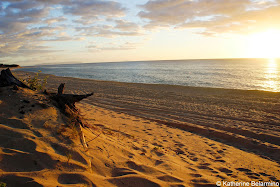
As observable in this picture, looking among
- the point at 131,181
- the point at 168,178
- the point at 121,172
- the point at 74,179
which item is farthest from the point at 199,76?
the point at 74,179

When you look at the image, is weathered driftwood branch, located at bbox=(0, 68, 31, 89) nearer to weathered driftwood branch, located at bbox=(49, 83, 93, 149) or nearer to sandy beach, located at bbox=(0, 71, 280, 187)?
sandy beach, located at bbox=(0, 71, 280, 187)

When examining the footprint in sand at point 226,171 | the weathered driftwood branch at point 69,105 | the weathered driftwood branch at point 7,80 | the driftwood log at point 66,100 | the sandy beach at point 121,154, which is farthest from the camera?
the weathered driftwood branch at point 7,80

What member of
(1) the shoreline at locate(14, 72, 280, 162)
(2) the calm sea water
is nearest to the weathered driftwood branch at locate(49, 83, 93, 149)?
(1) the shoreline at locate(14, 72, 280, 162)

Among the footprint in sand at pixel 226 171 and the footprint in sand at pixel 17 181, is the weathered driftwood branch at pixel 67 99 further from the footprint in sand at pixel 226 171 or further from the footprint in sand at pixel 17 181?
the footprint in sand at pixel 226 171

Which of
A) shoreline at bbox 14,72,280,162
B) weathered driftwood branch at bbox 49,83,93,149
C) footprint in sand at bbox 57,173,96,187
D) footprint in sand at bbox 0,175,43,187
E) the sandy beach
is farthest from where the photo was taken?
shoreline at bbox 14,72,280,162

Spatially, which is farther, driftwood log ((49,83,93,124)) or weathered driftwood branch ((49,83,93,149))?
driftwood log ((49,83,93,124))

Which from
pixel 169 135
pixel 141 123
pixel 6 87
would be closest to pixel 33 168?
pixel 6 87

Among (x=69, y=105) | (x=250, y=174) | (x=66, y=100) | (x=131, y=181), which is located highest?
(x=66, y=100)

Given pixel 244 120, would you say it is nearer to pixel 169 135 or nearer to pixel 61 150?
pixel 169 135

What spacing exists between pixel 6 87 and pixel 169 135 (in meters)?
4.82

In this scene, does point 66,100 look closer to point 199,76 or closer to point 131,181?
point 131,181

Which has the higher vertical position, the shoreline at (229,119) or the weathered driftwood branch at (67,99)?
the weathered driftwood branch at (67,99)

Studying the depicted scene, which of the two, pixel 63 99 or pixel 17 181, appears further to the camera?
pixel 63 99

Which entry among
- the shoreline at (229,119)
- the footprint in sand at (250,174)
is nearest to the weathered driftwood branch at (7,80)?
the shoreline at (229,119)
